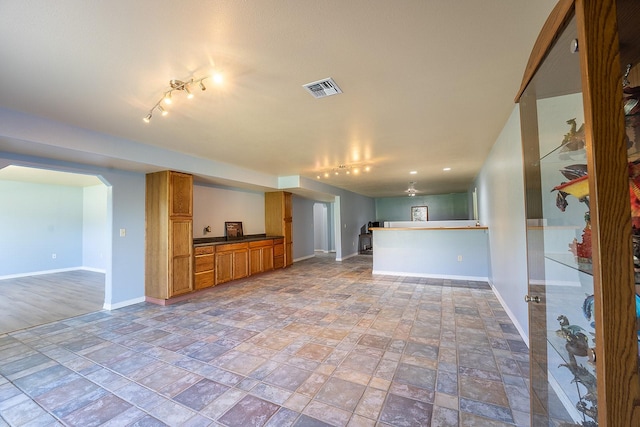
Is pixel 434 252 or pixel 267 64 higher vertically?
pixel 267 64

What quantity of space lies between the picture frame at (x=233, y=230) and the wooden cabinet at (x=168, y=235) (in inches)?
64.3

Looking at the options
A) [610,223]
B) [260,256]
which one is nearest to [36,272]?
[260,256]

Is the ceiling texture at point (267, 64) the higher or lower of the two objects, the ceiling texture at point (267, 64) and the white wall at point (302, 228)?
the higher

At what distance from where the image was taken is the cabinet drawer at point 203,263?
4656mm

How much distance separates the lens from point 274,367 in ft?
7.42

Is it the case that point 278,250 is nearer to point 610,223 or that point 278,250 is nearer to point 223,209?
point 223,209

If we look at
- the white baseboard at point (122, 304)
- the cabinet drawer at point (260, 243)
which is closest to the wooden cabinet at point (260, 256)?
the cabinet drawer at point (260, 243)

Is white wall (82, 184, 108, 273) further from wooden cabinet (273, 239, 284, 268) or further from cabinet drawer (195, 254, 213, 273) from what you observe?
wooden cabinet (273, 239, 284, 268)

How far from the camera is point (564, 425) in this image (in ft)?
3.73

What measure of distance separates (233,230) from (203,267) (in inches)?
63.1

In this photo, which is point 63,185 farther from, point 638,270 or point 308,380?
point 638,270

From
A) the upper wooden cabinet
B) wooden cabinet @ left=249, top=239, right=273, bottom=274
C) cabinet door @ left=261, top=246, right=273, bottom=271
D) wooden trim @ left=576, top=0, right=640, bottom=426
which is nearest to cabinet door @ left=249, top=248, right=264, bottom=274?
wooden cabinet @ left=249, top=239, right=273, bottom=274

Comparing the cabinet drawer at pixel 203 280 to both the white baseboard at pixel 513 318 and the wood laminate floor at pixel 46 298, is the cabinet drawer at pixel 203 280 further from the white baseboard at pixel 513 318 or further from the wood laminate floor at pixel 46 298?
the white baseboard at pixel 513 318

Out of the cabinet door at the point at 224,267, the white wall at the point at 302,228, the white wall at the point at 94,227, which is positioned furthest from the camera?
the white wall at the point at 302,228
